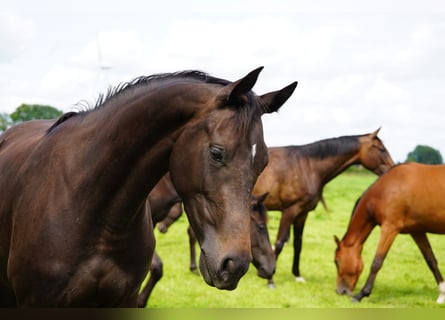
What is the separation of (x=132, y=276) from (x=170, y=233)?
12.6m

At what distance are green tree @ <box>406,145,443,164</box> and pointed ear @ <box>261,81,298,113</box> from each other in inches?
716

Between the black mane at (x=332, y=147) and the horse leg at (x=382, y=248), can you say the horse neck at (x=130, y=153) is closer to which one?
the horse leg at (x=382, y=248)

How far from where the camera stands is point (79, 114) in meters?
3.07

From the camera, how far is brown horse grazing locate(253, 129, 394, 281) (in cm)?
1023

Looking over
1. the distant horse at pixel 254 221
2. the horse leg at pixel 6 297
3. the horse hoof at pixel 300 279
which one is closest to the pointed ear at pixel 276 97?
the horse leg at pixel 6 297

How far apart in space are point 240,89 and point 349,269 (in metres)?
6.79

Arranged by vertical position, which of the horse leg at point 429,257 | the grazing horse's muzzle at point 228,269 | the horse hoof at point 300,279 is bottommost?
the horse hoof at point 300,279

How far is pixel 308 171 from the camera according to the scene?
10.3 metres

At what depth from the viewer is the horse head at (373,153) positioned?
1045 cm

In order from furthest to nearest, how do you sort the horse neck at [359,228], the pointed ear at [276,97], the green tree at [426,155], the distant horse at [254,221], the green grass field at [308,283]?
the green tree at [426,155] < the horse neck at [359,228] < the green grass field at [308,283] < the distant horse at [254,221] < the pointed ear at [276,97]

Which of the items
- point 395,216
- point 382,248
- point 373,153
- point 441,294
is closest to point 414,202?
point 395,216

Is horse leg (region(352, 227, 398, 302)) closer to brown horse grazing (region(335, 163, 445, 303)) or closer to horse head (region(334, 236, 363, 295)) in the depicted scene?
brown horse grazing (region(335, 163, 445, 303))

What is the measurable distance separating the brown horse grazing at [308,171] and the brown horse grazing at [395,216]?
1.51 m

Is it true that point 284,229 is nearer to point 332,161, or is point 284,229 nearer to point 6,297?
point 332,161
